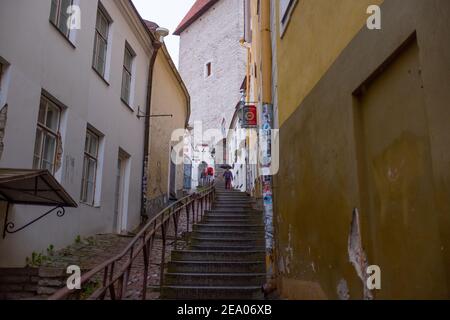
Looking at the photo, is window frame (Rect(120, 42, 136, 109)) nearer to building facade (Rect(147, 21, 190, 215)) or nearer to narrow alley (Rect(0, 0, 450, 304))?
narrow alley (Rect(0, 0, 450, 304))

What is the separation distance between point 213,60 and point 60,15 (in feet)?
91.6

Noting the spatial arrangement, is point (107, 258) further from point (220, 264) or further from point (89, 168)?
point (89, 168)

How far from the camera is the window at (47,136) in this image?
755 cm

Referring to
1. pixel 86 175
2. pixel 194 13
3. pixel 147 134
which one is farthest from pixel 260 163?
pixel 194 13

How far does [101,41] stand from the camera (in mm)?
10383

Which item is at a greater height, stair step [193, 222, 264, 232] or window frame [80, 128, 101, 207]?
window frame [80, 128, 101, 207]

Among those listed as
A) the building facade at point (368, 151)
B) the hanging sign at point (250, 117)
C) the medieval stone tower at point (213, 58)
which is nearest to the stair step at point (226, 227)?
the hanging sign at point (250, 117)

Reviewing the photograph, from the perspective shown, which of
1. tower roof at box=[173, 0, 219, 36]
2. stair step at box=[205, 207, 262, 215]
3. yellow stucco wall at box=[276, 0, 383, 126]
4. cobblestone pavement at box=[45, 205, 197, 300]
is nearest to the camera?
yellow stucco wall at box=[276, 0, 383, 126]

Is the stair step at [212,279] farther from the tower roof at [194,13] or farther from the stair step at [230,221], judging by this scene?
the tower roof at [194,13]

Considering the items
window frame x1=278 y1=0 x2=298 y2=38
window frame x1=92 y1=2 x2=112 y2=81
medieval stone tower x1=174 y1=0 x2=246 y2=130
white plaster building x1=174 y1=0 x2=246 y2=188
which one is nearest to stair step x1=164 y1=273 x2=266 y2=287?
window frame x1=278 y1=0 x2=298 y2=38

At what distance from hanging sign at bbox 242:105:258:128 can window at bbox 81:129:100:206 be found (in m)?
4.01

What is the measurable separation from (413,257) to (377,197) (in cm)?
69

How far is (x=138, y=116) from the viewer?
1263 centimetres

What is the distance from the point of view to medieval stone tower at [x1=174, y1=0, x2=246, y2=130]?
1304 inches
